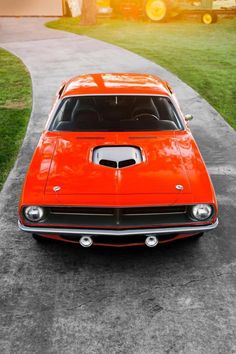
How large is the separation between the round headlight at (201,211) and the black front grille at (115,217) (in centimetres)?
8

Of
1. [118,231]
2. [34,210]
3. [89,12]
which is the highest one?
[34,210]

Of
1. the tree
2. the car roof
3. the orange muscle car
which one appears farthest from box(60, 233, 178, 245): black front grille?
the tree

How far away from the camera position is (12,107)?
9.73 m

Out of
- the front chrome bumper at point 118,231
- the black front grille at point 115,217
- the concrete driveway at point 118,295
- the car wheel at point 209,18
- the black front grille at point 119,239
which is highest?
the black front grille at point 115,217

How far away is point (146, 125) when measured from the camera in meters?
5.37

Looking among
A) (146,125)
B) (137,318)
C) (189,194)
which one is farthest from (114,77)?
(137,318)

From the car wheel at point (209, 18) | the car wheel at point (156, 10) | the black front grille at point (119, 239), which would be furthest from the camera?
the car wheel at point (156, 10)

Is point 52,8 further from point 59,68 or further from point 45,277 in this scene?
point 45,277

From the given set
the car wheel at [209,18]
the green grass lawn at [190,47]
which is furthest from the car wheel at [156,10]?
the car wheel at [209,18]

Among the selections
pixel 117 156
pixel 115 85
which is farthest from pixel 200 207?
pixel 115 85

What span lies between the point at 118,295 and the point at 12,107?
6735 millimetres

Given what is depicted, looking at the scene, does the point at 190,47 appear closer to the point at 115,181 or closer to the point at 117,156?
the point at 117,156

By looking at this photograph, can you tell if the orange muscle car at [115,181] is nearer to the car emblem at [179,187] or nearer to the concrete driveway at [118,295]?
the car emblem at [179,187]

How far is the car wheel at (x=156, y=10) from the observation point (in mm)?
21797
